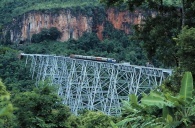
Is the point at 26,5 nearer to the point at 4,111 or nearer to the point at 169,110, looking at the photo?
the point at 169,110

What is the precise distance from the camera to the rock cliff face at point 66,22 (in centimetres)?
4775

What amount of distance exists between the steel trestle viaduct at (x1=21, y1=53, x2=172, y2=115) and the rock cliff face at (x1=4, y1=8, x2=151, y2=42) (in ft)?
34.5

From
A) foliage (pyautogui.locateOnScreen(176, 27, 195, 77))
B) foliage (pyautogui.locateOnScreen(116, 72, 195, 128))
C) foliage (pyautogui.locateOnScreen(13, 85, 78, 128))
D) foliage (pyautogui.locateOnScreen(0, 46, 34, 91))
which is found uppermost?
foliage (pyautogui.locateOnScreen(176, 27, 195, 77))

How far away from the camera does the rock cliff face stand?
47.8 meters

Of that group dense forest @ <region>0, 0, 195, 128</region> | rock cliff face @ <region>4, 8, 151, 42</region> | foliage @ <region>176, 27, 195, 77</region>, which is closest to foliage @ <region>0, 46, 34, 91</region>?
→ rock cliff face @ <region>4, 8, 151, 42</region>

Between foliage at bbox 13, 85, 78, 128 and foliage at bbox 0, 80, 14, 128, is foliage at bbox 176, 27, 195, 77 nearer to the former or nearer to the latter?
foliage at bbox 0, 80, 14, 128

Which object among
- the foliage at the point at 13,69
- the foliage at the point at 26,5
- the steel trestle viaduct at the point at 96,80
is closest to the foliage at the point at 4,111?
the steel trestle viaduct at the point at 96,80

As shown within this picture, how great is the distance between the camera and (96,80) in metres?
22.3

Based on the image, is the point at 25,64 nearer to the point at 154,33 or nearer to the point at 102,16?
the point at 102,16

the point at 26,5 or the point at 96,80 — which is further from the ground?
the point at 26,5

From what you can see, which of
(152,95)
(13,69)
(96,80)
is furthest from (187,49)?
(13,69)

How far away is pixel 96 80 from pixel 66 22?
26806mm

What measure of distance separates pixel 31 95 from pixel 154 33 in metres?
3.34

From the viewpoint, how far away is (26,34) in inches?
1937
